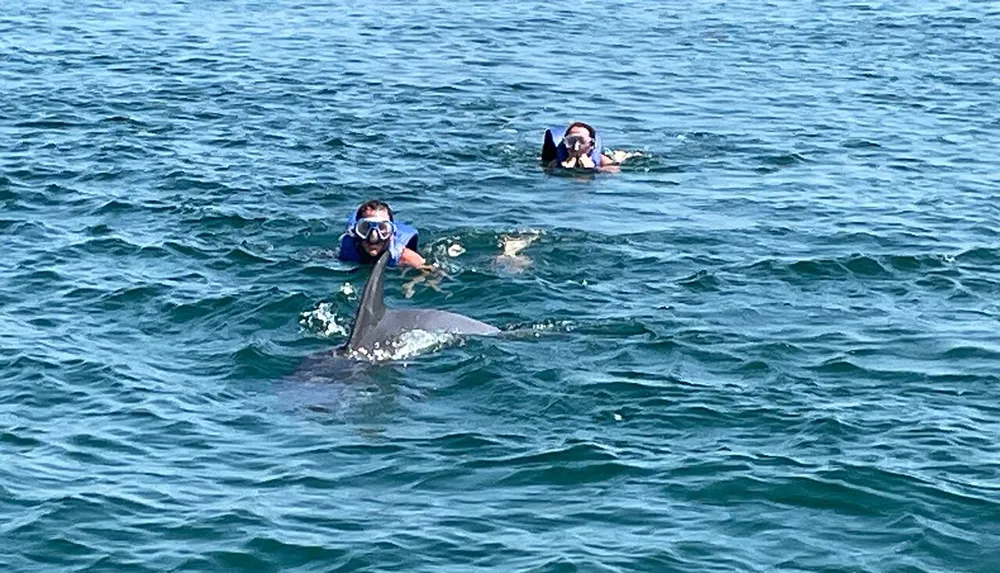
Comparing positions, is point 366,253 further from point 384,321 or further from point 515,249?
point 384,321

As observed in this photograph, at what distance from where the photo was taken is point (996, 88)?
32.6 meters

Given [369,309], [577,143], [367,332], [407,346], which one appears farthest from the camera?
[577,143]

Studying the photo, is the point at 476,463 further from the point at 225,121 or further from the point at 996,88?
the point at 996,88

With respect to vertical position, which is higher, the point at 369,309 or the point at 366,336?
the point at 369,309

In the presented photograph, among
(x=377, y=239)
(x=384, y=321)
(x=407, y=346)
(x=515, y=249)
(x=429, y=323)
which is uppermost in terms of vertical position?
(x=384, y=321)

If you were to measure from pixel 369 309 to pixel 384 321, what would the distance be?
69cm

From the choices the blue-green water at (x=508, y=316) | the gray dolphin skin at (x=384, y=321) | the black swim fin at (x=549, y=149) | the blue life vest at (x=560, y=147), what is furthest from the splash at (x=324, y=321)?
the black swim fin at (x=549, y=149)

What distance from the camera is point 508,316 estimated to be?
773 inches

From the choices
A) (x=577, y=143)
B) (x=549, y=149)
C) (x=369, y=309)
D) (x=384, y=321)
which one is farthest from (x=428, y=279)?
(x=549, y=149)

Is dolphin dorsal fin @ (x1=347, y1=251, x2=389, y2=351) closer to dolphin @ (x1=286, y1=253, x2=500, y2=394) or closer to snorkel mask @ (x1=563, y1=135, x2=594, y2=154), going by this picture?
dolphin @ (x1=286, y1=253, x2=500, y2=394)

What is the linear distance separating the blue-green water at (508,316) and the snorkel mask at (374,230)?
615 mm

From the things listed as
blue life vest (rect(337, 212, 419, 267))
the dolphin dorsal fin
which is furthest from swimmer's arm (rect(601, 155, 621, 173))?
the dolphin dorsal fin

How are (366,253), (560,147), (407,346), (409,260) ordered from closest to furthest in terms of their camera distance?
(407,346) < (366,253) < (409,260) < (560,147)

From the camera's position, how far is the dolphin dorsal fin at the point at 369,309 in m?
16.6
